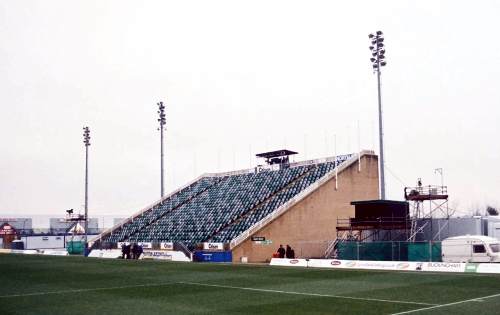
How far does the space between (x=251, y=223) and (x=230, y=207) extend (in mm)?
9167

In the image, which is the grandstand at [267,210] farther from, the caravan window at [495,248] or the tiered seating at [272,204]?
the caravan window at [495,248]

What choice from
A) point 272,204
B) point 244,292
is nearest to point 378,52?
point 272,204

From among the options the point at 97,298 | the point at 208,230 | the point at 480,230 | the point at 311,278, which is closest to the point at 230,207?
the point at 208,230

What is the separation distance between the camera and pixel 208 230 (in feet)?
198

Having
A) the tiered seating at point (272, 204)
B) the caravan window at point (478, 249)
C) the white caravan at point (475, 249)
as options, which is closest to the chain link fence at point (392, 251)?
the white caravan at point (475, 249)

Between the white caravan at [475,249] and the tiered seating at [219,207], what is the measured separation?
20.9 meters

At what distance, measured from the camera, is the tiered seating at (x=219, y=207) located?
58.9 m

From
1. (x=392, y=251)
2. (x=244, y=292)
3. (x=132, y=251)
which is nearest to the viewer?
(x=244, y=292)

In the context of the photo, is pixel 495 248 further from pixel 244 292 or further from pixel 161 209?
pixel 161 209

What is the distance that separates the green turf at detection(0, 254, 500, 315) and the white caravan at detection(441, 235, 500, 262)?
30.8 feet

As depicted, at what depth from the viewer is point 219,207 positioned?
66812 mm

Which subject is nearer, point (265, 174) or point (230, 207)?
point (230, 207)

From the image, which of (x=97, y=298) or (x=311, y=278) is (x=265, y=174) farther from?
(x=97, y=298)

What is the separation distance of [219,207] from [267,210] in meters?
10.6
